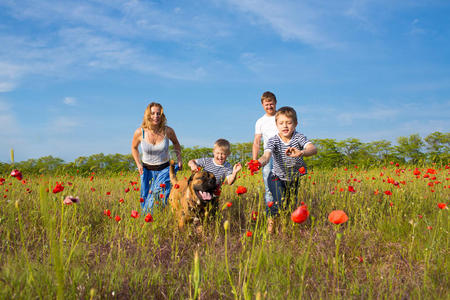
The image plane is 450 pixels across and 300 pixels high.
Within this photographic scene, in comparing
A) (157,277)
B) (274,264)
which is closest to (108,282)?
(157,277)

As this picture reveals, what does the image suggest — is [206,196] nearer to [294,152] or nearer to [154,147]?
[294,152]

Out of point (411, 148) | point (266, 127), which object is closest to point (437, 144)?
point (411, 148)

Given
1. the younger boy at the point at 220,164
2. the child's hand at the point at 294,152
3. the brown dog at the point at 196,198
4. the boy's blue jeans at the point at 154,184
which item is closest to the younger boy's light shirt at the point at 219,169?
the younger boy at the point at 220,164

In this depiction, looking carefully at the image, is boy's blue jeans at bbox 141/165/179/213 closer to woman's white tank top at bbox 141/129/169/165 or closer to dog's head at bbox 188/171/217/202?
woman's white tank top at bbox 141/129/169/165

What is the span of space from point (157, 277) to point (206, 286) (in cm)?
45

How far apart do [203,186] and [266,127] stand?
2726mm

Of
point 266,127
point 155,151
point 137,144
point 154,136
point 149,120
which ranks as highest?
point 149,120

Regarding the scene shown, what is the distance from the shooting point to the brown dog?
3703mm

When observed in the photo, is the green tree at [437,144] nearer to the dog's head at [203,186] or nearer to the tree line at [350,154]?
the tree line at [350,154]

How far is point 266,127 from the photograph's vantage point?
5984 mm

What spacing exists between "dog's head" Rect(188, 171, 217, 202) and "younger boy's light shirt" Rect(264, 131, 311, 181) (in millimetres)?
1055

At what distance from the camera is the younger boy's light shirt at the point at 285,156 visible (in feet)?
14.3

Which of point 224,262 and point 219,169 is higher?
point 219,169

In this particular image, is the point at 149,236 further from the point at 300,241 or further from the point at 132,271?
the point at 300,241
